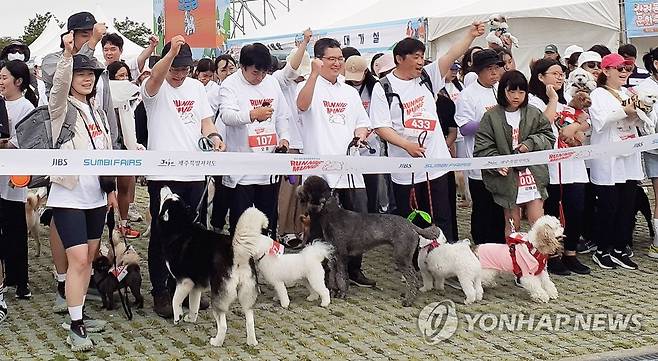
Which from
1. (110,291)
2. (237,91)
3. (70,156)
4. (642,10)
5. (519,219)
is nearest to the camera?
(70,156)

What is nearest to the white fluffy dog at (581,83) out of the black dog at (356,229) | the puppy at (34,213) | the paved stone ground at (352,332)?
the paved stone ground at (352,332)

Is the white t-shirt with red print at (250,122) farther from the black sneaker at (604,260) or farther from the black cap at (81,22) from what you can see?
the black sneaker at (604,260)

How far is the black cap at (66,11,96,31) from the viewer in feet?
19.7

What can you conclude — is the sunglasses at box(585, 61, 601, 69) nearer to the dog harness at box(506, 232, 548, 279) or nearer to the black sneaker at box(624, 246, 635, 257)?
the black sneaker at box(624, 246, 635, 257)

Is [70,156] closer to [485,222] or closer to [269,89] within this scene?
[269,89]

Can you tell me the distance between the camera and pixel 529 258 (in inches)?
257

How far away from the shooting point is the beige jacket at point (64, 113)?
496 cm

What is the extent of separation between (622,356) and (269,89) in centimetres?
347

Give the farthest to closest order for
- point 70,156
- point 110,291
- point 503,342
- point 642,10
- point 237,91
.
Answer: point 642,10 < point 237,91 < point 110,291 < point 503,342 < point 70,156

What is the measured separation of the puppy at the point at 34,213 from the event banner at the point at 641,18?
11.3 metres

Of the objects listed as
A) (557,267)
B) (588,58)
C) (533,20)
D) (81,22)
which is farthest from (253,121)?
(533,20)

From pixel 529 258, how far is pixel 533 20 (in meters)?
10.9

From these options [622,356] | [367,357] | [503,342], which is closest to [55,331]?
[367,357]

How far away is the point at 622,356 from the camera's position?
5133 mm
